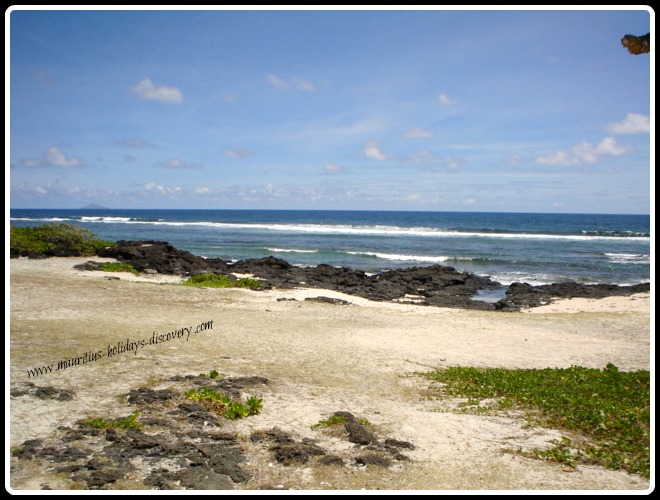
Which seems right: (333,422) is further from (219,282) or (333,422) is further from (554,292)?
(554,292)

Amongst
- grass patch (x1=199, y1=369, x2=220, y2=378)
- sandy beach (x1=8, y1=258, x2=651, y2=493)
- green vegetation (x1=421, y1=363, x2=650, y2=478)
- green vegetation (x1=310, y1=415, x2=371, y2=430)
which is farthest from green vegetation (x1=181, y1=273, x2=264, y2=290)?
green vegetation (x1=310, y1=415, x2=371, y2=430)

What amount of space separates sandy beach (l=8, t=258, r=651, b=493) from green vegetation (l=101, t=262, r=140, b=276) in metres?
4.50

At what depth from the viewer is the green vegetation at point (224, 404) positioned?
751cm

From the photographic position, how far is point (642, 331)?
14.8m

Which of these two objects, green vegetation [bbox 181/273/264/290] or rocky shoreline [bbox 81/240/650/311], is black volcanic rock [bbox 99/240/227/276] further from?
green vegetation [bbox 181/273/264/290]

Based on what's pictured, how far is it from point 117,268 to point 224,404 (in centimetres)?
1955

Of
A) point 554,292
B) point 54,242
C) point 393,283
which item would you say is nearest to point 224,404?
point 393,283

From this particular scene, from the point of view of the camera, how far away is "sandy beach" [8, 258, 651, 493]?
5.99 m

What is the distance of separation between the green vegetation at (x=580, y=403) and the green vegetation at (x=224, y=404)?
3476mm

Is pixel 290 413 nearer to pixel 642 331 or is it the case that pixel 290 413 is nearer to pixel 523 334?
pixel 523 334

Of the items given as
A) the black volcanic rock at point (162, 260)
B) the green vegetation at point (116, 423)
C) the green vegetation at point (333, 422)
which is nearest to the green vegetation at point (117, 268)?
the black volcanic rock at point (162, 260)

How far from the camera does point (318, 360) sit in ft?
35.8

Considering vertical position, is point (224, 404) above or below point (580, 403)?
above

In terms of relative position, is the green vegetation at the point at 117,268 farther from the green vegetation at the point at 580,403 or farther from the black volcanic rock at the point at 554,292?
the green vegetation at the point at 580,403
